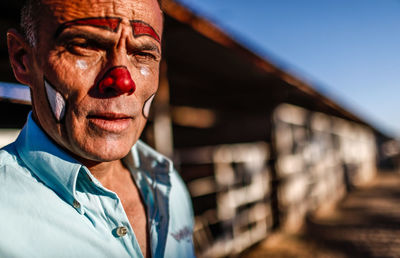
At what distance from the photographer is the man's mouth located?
854 millimetres

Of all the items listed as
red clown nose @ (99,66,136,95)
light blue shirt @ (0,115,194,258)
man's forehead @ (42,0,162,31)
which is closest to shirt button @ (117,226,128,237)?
light blue shirt @ (0,115,194,258)

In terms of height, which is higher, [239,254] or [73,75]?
[73,75]

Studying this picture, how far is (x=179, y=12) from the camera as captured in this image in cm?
204

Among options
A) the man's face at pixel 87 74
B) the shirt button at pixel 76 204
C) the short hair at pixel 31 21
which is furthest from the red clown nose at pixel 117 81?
the shirt button at pixel 76 204

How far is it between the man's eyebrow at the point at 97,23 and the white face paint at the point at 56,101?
0.53 feet

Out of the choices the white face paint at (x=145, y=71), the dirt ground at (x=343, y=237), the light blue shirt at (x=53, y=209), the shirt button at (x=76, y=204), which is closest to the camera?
the light blue shirt at (x=53, y=209)

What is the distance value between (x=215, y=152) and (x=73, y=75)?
11.0 feet

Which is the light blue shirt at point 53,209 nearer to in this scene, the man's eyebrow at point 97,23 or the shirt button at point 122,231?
the shirt button at point 122,231

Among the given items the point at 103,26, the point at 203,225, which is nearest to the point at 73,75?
the point at 103,26

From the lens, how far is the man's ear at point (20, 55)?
0.90 metres

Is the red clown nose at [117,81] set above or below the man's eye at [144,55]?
below

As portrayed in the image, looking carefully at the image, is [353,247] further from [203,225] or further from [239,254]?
[203,225]

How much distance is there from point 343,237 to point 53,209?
221 inches

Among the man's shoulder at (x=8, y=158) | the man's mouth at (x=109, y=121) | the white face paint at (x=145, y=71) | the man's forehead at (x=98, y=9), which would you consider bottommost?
the man's shoulder at (x=8, y=158)
